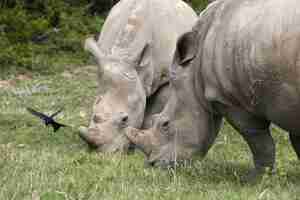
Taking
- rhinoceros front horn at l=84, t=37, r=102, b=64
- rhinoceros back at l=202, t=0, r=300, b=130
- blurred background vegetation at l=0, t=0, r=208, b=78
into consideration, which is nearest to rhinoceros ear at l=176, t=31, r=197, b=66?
rhinoceros back at l=202, t=0, r=300, b=130

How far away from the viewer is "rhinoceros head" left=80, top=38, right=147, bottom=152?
8.78 m

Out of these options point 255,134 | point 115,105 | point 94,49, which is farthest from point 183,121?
point 94,49

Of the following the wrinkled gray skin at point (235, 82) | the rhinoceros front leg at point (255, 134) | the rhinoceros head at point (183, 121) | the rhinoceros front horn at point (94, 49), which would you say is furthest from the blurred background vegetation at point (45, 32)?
the rhinoceros front leg at point (255, 134)

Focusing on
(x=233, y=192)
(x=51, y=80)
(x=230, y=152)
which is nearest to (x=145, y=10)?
(x=230, y=152)

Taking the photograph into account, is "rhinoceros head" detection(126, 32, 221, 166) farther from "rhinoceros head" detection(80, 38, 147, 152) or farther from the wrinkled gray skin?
"rhinoceros head" detection(80, 38, 147, 152)

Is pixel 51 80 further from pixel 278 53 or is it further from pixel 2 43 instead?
pixel 278 53

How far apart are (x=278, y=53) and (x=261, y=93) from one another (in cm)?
43

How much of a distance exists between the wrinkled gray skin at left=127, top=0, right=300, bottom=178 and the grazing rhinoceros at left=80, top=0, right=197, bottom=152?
5.64 feet

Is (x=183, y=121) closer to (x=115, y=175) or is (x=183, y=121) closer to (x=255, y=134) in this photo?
(x=255, y=134)

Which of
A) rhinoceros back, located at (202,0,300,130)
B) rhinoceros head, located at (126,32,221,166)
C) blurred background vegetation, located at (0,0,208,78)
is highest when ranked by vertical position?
rhinoceros back, located at (202,0,300,130)

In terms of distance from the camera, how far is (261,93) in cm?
576

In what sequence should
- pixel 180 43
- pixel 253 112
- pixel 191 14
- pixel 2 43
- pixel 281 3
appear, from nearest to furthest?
pixel 281 3 < pixel 253 112 < pixel 180 43 < pixel 191 14 < pixel 2 43

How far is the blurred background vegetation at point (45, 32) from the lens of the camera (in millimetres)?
19594

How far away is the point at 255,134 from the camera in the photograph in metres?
6.29
